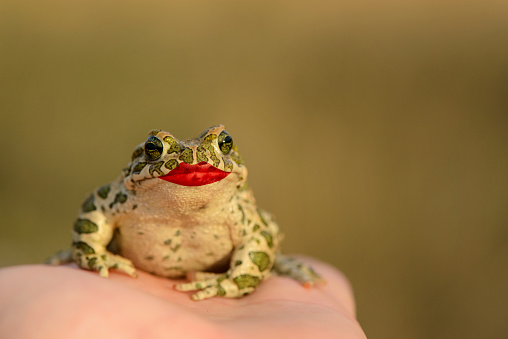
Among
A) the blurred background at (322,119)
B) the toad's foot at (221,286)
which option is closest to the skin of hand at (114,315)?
the toad's foot at (221,286)

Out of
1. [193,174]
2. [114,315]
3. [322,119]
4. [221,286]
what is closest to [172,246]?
[221,286]

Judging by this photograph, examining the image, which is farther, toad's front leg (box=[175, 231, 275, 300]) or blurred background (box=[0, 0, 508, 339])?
blurred background (box=[0, 0, 508, 339])

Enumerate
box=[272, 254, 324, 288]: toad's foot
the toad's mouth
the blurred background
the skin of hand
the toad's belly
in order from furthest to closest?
the blurred background < box=[272, 254, 324, 288]: toad's foot < the toad's belly < the toad's mouth < the skin of hand

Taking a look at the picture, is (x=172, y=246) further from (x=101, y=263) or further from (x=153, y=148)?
(x=153, y=148)

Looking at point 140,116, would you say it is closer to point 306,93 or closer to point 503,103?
point 306,93

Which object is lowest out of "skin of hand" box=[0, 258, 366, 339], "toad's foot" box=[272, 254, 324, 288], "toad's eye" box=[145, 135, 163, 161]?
"toad's foot" box=[272, 254, 324, 288]

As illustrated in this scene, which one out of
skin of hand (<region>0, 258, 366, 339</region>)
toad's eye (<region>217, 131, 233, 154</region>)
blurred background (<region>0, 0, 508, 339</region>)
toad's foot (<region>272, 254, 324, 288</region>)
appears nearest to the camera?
skin of hand (<region>0, 258, 366, 339</region>)

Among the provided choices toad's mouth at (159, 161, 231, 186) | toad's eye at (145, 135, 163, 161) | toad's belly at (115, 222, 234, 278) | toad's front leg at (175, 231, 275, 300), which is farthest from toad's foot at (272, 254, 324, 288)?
toad's eye at (145, 135, 163, 161)

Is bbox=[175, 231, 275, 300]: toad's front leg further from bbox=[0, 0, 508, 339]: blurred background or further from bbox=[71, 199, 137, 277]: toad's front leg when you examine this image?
bbox=[0, 0, 508, 339]: blurred background
